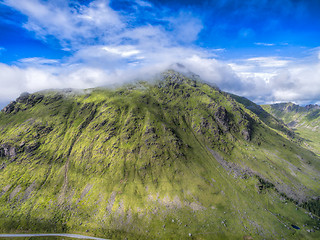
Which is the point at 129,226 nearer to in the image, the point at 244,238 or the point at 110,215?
the point at 110,215

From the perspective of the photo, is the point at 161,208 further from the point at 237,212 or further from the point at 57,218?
the point at 57,218

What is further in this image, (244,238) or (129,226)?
(129,226)

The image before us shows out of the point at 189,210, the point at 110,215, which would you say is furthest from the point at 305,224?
the point at 110,215

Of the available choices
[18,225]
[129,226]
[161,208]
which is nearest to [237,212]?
[161,208]

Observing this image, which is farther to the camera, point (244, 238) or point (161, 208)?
point (161, 208)

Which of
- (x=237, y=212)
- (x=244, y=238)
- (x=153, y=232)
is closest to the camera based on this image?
(x=244, y=238)

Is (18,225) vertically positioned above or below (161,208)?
below

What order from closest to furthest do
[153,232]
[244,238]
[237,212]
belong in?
[244,238] → [153,232] → [237,212]

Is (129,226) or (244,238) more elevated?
(244,238)

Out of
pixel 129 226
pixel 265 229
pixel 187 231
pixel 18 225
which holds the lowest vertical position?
pixel 18 225
